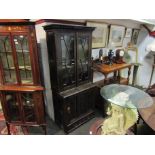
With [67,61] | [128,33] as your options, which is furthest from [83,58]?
[128,33]

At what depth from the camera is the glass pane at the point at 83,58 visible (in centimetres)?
223

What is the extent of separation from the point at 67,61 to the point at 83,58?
35cm

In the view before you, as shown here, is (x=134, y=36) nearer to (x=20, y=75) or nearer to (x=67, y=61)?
(x=67, y=61)

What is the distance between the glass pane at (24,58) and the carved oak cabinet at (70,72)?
0.35 metres

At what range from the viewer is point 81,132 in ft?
7.68

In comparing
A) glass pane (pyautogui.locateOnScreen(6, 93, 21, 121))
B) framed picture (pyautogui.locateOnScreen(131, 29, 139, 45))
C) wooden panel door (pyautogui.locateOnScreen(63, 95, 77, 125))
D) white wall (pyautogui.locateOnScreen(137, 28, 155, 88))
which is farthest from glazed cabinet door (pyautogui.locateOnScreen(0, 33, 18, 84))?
white wall (pyautogui.locateOnScreen(137, 28, 155, 88))

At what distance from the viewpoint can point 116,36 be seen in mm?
3312

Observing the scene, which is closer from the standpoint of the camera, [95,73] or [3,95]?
[3,95]

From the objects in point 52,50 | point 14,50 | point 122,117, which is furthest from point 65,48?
point 122,117

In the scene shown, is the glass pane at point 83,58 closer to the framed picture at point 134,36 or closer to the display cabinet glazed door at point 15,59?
the display cabinet glazed door at point 15,59
